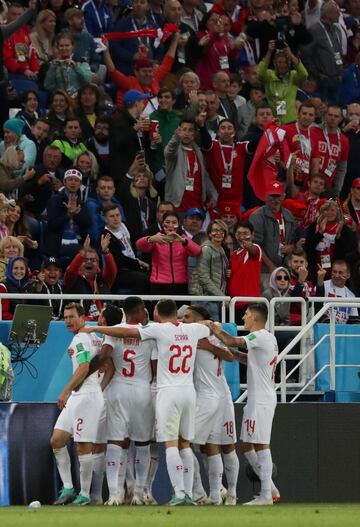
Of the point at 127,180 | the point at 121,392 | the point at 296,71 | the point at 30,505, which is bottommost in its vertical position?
the point at 30,505

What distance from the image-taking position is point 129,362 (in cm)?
1927

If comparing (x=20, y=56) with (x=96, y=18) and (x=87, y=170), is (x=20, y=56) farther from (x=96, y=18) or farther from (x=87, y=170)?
(x=87, y=170)

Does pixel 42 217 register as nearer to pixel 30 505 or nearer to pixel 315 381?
pixel 315 381

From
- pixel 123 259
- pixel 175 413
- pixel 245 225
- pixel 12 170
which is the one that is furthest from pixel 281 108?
pixel 175 413

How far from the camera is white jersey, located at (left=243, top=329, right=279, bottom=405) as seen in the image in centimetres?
1945

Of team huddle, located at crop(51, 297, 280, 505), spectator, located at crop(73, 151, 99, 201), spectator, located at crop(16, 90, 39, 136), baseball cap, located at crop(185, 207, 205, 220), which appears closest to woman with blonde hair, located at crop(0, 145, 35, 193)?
spectator, located at crop(73, 151, 99, 201)

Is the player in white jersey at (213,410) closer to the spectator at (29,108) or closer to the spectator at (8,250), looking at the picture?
the spectator at (8,250)

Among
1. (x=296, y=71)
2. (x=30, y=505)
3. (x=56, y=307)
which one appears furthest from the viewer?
(x=296, y=71)

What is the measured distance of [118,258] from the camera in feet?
→ 76.1

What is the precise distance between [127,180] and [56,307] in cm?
311

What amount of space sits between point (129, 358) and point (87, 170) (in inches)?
217

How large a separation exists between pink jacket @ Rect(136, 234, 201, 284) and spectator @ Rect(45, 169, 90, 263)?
949 mm

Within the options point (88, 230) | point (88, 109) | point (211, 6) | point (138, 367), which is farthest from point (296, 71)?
point (138, 367)
